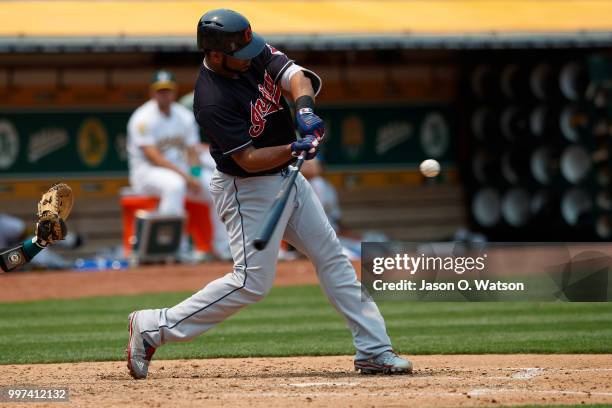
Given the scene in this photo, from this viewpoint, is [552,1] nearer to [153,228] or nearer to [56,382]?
[153,228]

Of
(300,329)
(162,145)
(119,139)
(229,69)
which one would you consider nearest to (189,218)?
(162,145)

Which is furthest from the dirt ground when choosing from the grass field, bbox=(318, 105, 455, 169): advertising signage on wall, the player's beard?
bbox=(318, 105, 455, 169): advertising signage on wall

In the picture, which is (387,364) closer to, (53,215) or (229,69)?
(229,69)

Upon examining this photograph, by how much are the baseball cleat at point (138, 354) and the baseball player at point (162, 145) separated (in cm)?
660

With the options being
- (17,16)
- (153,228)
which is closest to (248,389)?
(153,228)

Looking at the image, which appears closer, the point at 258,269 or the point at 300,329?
the point at 258,269

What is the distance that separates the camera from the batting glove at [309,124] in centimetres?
585

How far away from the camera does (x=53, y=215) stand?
6441 millimetres

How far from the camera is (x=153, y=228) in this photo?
12.7 metres

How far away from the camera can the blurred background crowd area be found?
13.9m

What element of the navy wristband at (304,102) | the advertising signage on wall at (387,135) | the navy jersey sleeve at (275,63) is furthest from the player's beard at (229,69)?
the advertising signage on wall at (387,135)

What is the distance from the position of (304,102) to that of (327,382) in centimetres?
136

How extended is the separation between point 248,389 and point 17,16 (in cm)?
883

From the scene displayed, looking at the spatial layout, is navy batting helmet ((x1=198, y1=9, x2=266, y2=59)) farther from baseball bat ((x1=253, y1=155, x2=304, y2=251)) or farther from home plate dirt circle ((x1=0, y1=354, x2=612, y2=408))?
home plate dirt circle ((x1=0, y1=354, x2=612, y2=408))
